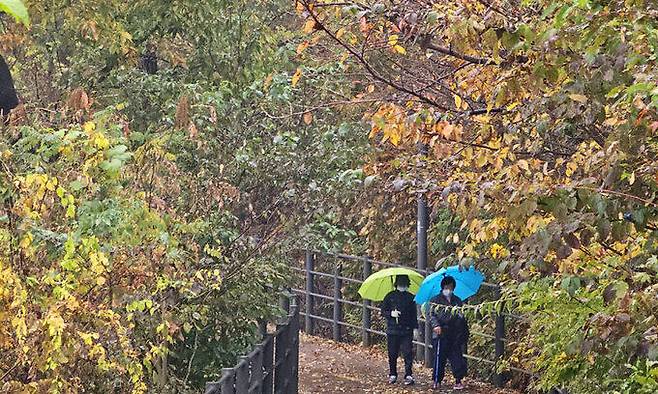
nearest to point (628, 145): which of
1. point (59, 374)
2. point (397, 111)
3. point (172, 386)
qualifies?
point (397, 111)

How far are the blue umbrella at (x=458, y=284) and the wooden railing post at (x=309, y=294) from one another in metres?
5.35

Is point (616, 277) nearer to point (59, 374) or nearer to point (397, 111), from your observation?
point (397, 111)

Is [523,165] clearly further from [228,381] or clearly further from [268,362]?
[268,362]

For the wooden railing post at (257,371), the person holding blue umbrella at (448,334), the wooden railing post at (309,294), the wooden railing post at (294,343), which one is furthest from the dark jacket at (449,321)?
the wooden railing post at (309,294)

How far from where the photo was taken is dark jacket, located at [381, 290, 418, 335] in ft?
40.4

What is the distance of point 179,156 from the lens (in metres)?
8.24

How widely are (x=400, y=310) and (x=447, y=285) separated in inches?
35.0

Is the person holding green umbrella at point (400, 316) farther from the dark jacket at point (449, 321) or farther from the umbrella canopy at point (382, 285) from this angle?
the dark jacket at point (449, 321)

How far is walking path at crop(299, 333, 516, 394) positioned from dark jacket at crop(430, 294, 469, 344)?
669 mm

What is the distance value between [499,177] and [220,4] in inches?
282

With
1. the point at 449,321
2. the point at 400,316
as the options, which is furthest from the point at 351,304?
the point at 449,321

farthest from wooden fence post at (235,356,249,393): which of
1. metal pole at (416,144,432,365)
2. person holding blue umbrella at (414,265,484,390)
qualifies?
metal pole at (416,144,432,365)

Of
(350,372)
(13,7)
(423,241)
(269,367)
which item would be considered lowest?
(350,372)

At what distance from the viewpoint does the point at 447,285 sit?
11.7 m
